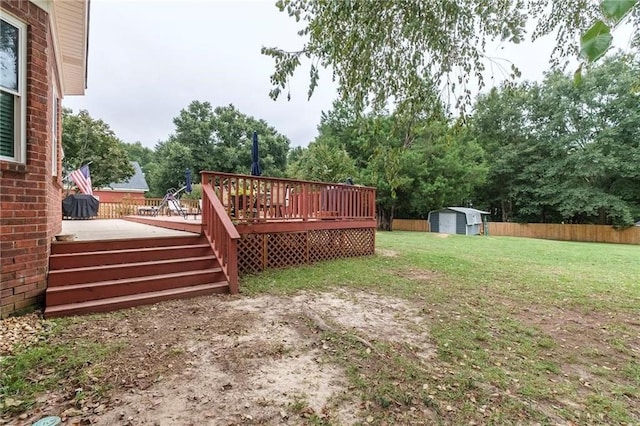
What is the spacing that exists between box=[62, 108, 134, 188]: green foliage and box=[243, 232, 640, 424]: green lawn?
19636 mm

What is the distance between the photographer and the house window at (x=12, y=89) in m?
3.30

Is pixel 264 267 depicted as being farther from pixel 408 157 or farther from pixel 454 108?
pixel 408 157

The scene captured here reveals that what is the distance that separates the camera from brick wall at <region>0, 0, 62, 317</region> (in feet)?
10.8

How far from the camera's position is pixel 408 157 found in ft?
70.5

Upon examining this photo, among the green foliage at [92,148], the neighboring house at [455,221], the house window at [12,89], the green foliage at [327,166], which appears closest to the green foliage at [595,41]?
the house window at [12,89]

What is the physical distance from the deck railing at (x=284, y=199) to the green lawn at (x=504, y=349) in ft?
4.28

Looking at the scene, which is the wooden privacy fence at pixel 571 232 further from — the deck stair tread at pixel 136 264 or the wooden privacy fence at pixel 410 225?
the deck stair tread at pixel 136 264

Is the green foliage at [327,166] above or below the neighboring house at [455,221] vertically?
above

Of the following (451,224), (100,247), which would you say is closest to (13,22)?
(100,247)

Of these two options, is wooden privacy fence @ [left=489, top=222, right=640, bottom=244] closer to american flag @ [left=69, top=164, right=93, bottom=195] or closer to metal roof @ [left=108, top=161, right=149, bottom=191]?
american flag @ [left=69, top=164, right=93, bottom=195]

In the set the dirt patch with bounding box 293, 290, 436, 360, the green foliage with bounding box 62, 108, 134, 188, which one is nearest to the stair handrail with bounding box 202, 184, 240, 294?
the dirt patch with bounding box 293, 290, 436, 360

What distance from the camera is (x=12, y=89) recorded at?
3.36m

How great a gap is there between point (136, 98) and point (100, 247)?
34.1 m

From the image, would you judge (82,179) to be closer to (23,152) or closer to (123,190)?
(23,152)
